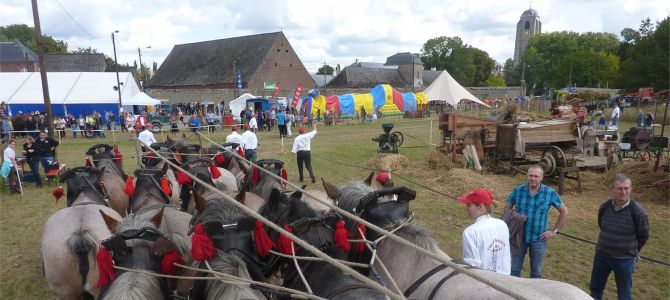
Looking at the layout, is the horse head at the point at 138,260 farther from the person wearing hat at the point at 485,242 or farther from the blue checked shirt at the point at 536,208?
the blue checked shirt at the point at 536,208

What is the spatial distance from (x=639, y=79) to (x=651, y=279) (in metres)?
38.5

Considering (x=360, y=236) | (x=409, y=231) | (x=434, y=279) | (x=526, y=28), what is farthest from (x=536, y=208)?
(x=526, y=28)

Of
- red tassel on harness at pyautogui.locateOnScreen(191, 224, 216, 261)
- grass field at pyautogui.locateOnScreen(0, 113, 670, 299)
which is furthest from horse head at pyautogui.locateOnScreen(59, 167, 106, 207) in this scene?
red tassel on harness at pyautogui.locateOnScreen(191, 224, 216, 261)

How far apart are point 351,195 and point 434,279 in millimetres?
1213

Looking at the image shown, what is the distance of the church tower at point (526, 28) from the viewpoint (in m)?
102

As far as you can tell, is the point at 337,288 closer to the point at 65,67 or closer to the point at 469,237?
the point at 469,237

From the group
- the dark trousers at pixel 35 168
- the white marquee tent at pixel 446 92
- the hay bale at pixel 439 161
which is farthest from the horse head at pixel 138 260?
the white marquee tent at pixel 446 92

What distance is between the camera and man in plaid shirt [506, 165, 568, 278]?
3.81 m

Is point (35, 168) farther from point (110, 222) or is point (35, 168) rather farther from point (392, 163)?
point (392, 163)

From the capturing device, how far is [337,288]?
2461 millimetres

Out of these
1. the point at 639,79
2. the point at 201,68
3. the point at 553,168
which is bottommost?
the point at 553,168

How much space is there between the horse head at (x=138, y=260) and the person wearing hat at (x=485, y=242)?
91.1 inches

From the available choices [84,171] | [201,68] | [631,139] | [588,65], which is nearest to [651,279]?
[84,171]

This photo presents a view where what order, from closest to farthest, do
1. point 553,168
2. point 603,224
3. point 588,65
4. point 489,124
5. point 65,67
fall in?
point 603,224, point 553,168, point 489,124, point 65,67, point 588,65
